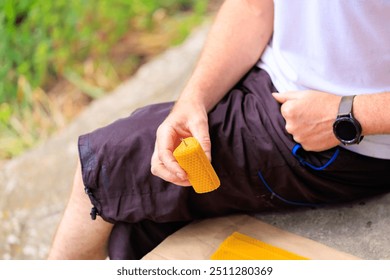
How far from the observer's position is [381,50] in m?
1.25

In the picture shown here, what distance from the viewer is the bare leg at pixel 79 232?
1409 millimetres

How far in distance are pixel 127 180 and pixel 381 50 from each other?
0.54 meters

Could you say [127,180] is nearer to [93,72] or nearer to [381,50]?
[381,50]

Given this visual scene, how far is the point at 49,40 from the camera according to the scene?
106 inches

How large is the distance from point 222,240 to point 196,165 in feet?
0.78

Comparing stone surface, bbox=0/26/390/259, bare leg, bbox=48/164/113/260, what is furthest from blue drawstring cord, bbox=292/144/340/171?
bare leg, bbox=48/164/113/260

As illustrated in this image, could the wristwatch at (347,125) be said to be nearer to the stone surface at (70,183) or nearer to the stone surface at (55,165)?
the stone surface at (70,183)

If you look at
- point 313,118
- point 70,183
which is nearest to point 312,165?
point 313,118

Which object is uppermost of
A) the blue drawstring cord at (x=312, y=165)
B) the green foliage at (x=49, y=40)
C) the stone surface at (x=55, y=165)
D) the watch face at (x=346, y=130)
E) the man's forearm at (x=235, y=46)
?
the man's forearm at (x=235, y=46)

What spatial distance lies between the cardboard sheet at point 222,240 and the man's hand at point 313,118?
0.20m

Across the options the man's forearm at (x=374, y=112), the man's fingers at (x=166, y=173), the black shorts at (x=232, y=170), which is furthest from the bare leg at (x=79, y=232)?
the man's forearm at (x=374, y=112)

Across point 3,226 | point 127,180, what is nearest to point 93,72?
point 3,226

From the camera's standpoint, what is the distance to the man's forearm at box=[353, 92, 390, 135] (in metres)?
1.20

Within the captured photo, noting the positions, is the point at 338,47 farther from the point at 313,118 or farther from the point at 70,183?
the point at 70,183
